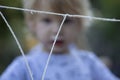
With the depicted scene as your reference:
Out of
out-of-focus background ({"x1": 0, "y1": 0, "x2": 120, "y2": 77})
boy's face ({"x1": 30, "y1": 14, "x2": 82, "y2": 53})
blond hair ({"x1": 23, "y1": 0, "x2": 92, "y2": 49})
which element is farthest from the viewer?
out-of-focus background ({"x1": 0, "y1": 0, "x2": 120, "y2": 77})

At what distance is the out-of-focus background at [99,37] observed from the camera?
81.7 inches

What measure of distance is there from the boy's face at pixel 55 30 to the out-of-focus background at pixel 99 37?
0.68m

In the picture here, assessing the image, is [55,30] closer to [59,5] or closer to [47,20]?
[47,20]

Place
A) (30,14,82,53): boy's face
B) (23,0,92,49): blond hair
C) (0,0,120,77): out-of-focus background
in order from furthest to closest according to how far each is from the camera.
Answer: (0,0,120,77): out-of-focus background < (30,14,82,53): boy's face < (23,0,92,49): blond hair

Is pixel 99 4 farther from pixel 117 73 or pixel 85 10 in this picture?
pixel 85 10

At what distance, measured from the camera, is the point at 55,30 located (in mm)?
1129

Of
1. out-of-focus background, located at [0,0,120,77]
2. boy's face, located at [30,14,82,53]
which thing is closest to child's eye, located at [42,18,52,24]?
boy's face, located at [30,14,82,53]

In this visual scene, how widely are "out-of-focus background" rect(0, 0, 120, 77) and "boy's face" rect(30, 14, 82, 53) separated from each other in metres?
0.68

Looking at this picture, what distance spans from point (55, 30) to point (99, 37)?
1232mm

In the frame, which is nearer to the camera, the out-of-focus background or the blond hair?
the blond hair

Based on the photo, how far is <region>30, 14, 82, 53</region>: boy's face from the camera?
44.6 inches

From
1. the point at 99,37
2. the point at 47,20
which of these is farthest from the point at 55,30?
the point at 99,37

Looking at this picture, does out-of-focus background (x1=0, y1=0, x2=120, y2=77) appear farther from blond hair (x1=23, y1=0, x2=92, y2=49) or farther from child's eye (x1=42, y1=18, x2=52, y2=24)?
blond hair (x1=23, y1=0, x2=92, y2=49)

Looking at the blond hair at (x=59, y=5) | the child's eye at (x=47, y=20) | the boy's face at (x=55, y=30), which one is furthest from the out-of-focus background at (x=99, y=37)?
the blond hair at (x=59, y=5)
